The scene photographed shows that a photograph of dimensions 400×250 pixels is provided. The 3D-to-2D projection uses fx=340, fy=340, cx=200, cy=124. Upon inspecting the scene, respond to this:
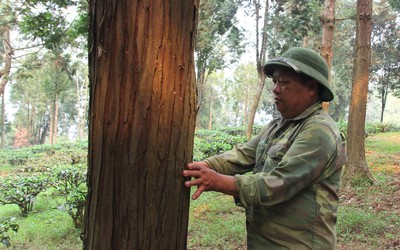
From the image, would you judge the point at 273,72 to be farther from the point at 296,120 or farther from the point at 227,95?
the point at 227,95

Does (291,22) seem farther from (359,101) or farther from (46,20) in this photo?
(46,20)

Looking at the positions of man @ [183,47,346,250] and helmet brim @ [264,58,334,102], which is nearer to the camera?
man @ [183,47,346,250]

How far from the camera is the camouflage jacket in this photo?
1.50 metres

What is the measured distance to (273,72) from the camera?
74.8 inches

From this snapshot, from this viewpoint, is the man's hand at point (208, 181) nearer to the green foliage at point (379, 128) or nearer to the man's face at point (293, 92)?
the man's face at point (293, 92)

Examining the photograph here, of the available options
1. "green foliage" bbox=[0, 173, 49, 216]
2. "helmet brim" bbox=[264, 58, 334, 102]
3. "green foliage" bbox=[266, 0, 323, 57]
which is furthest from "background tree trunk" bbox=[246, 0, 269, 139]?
"helmet brim" bbox=[264, 58, 334, 102]

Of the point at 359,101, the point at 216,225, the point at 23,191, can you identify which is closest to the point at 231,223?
the point at 216,225

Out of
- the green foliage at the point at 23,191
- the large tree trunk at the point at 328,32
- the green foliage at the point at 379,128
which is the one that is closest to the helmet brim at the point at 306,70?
the large tree trunk at the point at 328,32

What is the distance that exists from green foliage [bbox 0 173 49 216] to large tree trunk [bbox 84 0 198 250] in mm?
7437

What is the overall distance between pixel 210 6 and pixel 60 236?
51.1 ft

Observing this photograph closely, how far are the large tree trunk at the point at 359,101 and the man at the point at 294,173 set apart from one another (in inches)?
255

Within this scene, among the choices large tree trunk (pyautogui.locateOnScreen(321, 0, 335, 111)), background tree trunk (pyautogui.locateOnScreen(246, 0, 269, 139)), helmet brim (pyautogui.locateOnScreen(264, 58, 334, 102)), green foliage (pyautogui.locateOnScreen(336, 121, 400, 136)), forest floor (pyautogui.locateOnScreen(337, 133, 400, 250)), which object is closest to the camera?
helmet brim (pyautogui.locateOnScreen(264, 58, 334, 102))

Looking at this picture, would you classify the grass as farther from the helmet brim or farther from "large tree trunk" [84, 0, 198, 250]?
"large tree trunk" [84, 0, 198, 250]

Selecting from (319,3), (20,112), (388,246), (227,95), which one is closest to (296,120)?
(388,246)
